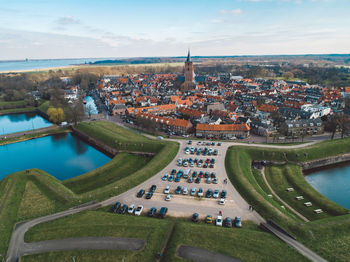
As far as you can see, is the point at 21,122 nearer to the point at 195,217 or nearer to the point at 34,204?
the point at 34,204

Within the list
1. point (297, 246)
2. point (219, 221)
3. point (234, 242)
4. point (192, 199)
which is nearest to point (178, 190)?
point (192, 199)

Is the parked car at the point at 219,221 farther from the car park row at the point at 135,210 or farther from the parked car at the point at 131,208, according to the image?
the parked car at the point at 131,208

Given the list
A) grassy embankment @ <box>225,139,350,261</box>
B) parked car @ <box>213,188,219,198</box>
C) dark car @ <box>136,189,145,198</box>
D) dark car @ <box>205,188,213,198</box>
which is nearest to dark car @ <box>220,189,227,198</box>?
parked car @ <box>213,188,219,198</box>

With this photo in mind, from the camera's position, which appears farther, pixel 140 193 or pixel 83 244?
pixel 140 193

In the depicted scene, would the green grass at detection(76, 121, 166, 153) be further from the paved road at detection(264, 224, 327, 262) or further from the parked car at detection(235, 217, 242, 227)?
the paved road at detection(264, 224, 327, 262)

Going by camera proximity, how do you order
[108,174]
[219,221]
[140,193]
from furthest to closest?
[108,174] < [140,193] < [219,221]

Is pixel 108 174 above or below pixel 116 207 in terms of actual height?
below
